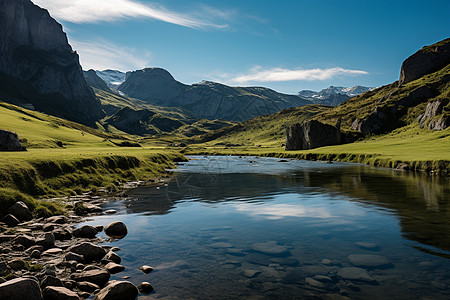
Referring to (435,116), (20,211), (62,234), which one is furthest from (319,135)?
(62,234)

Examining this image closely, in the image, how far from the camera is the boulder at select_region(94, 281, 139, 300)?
12258 mm

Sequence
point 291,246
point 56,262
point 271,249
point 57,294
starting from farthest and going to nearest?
point 291,246
point 271,249
point 56,262
point 57,294

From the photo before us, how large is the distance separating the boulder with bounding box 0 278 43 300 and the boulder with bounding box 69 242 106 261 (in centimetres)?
542

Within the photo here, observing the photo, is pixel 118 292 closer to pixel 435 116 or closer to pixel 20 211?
pixel 20 211

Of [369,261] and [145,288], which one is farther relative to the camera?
[369,261]

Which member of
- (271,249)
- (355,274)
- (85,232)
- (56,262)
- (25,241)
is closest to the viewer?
(355,274)

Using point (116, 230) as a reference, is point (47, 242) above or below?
above

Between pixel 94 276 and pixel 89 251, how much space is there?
11.5 ft

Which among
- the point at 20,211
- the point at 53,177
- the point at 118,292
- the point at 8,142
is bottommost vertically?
the point at 118,292

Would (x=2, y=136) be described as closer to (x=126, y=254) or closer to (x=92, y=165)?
(x=92, y=165)

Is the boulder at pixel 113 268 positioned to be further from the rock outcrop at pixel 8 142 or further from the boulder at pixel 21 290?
the rock outcrop at pixel 8 142

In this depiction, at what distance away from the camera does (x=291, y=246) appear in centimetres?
1978

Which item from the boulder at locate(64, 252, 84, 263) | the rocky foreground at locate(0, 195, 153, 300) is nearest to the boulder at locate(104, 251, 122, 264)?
the rocky foreground at locate(0, 195, 153, 300)

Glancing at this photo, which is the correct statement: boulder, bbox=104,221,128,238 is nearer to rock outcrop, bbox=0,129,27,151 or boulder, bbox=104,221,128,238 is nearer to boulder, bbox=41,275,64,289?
boulder, bbox=41,275,64,289
